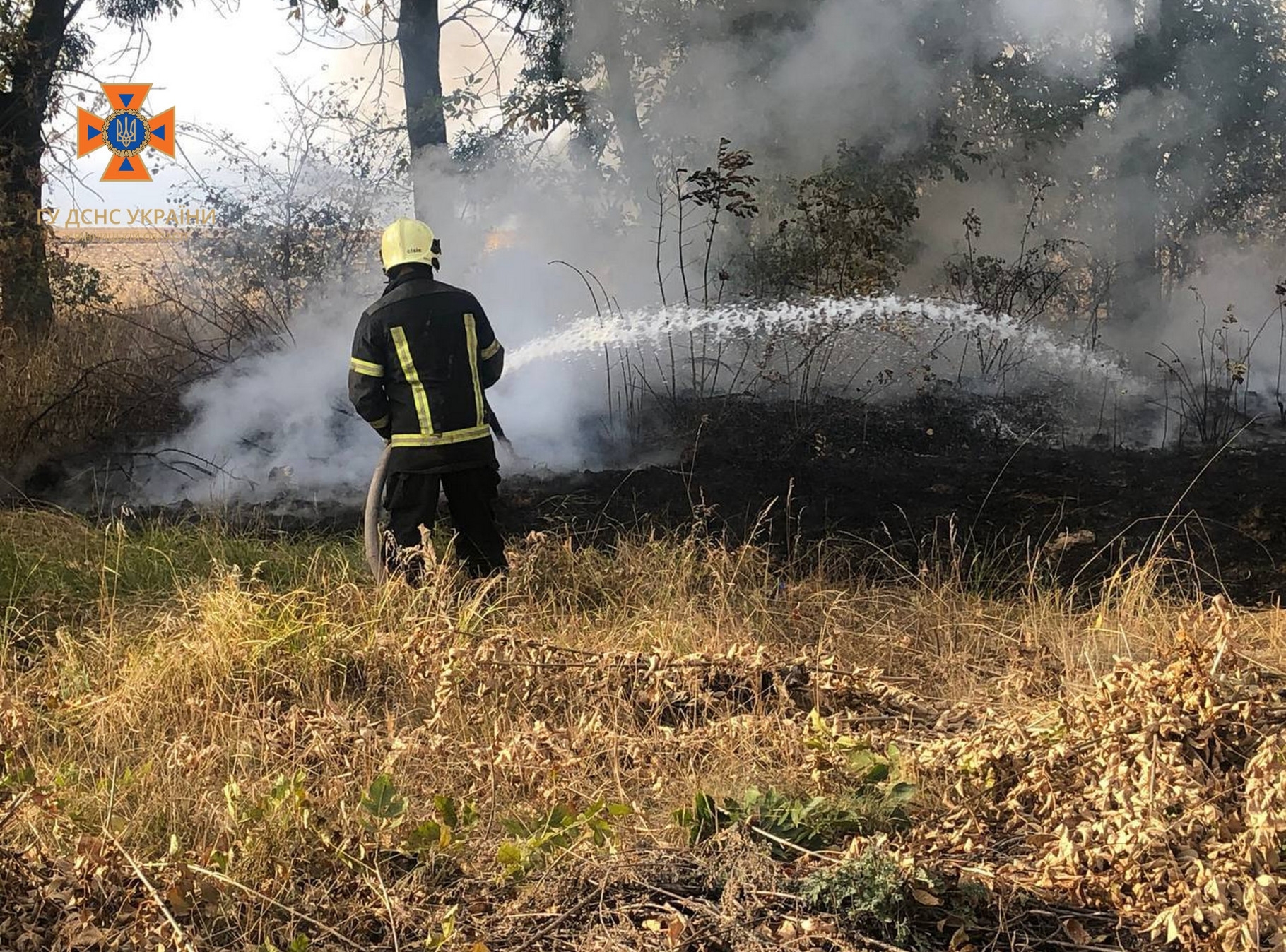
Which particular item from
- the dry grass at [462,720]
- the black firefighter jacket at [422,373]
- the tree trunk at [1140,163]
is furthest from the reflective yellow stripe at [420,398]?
the tree trunk at [1140,163]

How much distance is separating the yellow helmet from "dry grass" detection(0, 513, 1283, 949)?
49.4 inches

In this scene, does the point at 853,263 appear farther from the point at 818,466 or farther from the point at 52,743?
the point at 52,743

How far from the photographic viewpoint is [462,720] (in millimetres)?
3623

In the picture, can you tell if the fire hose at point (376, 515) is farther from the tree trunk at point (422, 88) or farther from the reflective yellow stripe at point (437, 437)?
the tree trunk at point (422, 88)

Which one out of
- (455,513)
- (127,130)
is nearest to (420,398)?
(455,513)

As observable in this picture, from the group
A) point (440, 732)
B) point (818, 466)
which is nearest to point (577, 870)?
point (440, 732)

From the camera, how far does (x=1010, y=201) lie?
11414 mm

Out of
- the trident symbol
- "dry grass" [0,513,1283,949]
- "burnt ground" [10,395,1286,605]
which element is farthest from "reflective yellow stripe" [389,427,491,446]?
the trident symbol

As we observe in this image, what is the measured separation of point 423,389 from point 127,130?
7926 millimetres

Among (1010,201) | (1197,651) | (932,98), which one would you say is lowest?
(1197,651)

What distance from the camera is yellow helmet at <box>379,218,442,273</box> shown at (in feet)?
15.4

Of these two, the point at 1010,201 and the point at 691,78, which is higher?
the point at 691,78

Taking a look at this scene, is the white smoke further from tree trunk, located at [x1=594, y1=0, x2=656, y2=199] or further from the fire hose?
the fire hose

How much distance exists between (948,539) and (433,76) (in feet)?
23.8
